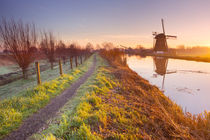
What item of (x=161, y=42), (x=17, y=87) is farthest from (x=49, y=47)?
(x=161, y=42)

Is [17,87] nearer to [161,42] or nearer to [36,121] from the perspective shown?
[36,121]

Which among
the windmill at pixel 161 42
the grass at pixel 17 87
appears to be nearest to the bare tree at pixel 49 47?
the grass at pixel 17 87

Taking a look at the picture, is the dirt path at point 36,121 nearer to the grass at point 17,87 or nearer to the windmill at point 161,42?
the grass at point 17,87

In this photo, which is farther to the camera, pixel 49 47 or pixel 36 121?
pixel 49 47

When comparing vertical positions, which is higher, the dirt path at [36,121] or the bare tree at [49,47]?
the bare tree at [49,47]


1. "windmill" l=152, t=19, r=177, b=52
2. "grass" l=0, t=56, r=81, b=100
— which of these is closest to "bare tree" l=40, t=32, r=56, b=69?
"grass" l=0, t=56, r=81, b=100

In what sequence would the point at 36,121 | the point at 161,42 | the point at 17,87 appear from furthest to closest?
the point at 161,42
the point at 17,87
the point at 36,121

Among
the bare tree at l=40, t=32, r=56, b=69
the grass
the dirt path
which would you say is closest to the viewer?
the dirt path

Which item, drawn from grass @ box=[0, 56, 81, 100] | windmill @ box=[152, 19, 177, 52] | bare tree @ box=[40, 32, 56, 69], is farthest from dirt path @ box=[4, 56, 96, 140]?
windmill @ box=[152, 19, 177, 52]

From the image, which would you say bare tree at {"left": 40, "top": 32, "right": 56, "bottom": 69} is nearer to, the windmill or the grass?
the grass

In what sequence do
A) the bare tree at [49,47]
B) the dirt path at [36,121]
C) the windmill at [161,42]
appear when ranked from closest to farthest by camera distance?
the dirt path at [36,121], the bare tree at [49,47], the windmill at [161,42]

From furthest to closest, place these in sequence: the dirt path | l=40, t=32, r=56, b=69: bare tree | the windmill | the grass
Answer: the windmill < l=40, t=32, r=56, b=69: bare tree < the grass < the dirt path

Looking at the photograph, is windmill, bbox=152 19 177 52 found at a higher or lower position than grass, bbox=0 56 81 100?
higher

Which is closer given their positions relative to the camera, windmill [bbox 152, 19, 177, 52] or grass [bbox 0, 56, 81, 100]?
grass [bbox 0, 56, 81, 100]
